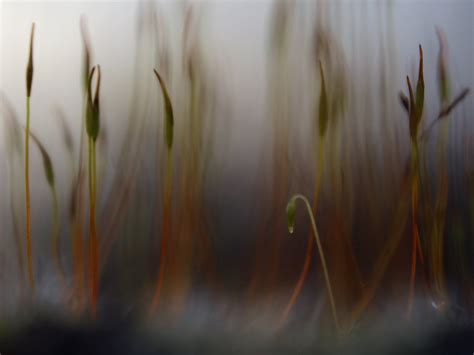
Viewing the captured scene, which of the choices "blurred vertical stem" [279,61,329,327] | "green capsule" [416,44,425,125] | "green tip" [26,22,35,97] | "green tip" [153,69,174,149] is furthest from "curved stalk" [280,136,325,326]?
"green tip" [26,22,35,97]

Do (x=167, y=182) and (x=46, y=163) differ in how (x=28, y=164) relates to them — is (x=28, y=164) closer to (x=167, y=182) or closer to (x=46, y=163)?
(x=46, y=163)

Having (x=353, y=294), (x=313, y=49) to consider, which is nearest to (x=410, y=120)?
(x=313, y=49)

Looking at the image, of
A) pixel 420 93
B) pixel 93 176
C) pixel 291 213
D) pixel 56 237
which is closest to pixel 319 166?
pixel 291 213

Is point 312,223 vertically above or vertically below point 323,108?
below

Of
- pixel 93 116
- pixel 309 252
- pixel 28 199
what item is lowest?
pixel 309 252

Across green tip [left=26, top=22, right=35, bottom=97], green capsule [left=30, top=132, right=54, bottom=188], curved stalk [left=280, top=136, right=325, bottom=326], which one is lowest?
curved stalk [left=280, top=136, right=325, bottom=326]

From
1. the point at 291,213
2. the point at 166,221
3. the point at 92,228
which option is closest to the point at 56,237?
the point at 92,228

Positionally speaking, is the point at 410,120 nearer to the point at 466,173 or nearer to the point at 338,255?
the point at 466,173

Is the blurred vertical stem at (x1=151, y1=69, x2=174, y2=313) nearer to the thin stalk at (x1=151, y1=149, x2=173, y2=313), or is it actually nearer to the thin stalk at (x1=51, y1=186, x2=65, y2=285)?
the thin stalk at (x1=151, y1=149, x2=173, y2=313)

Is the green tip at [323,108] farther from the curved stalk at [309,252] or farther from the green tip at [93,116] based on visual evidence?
the green tip at [93,116]

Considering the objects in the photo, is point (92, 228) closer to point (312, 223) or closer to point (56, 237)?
point (56, 237)
